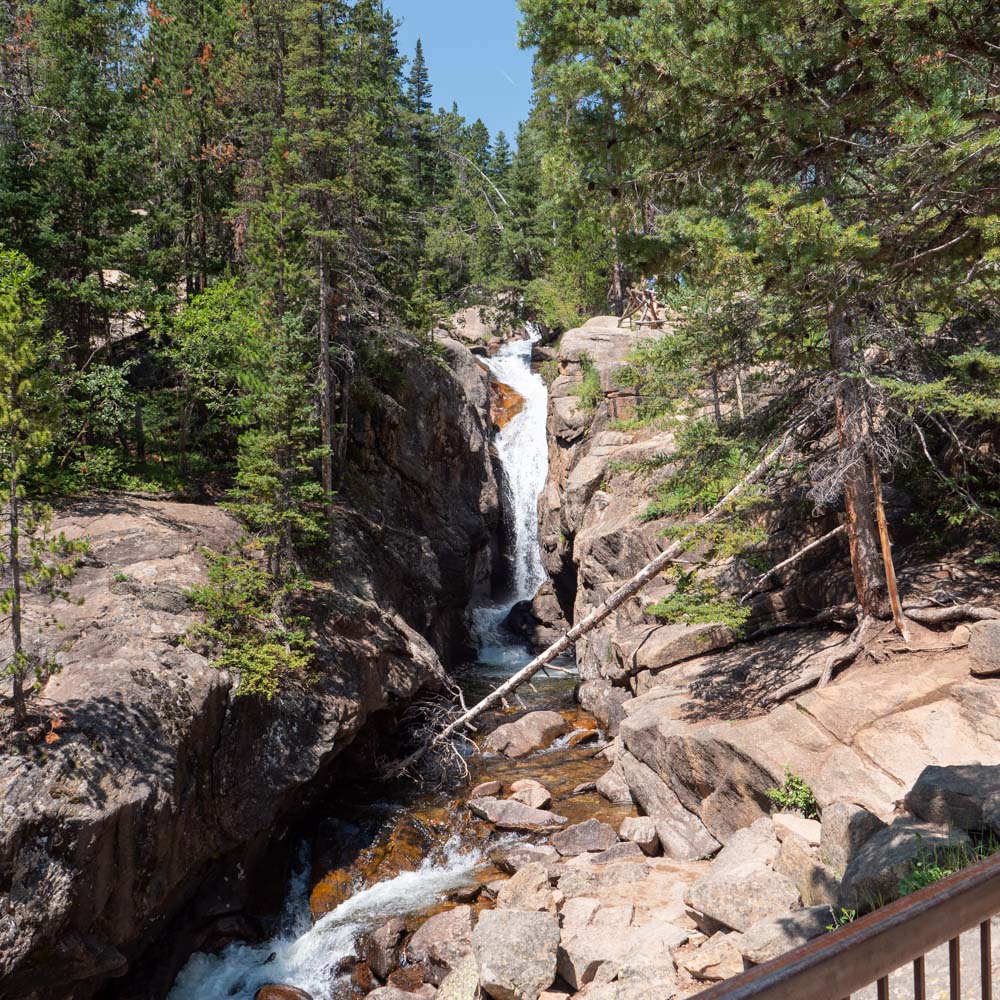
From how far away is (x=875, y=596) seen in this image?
490 inches

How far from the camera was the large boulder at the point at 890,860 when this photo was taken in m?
6.56

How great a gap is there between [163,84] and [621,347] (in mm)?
18008

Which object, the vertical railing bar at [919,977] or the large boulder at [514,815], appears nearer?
the vertical railing bar at [919,977]

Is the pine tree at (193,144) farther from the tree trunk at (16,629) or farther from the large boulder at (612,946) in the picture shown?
the large boulder at (612,946)

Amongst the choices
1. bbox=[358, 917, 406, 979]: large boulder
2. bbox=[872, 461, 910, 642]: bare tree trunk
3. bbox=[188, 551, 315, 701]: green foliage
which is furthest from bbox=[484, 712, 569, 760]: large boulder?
bbox=[872, 461, 910, 642]: bare tree trunk

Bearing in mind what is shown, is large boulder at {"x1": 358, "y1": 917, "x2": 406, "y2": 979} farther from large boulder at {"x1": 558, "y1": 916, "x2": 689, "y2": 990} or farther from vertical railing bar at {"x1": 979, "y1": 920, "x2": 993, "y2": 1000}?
vertical railing bar at {"x1": 979, "y1": 920, "x2": 993, "y2": 1000}

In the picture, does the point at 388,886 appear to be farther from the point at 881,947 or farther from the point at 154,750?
the point at 881,947

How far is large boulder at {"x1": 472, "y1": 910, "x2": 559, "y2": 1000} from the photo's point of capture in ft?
28.3

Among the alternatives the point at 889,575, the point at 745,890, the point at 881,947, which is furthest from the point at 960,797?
the point at 881,947

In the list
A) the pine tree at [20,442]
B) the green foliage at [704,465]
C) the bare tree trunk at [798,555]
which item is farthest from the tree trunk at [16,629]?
the bare tree trunk at [798,555]

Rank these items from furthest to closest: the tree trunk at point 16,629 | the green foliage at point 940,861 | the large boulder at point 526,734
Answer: the large boulder at point 526,734, the tree trunk at point 16,629, the green foliage at point 940,861

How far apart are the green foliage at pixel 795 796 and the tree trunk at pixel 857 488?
3.38 m

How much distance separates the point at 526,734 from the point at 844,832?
33.8 feet

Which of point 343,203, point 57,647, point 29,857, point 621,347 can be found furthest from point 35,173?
point 621,347
